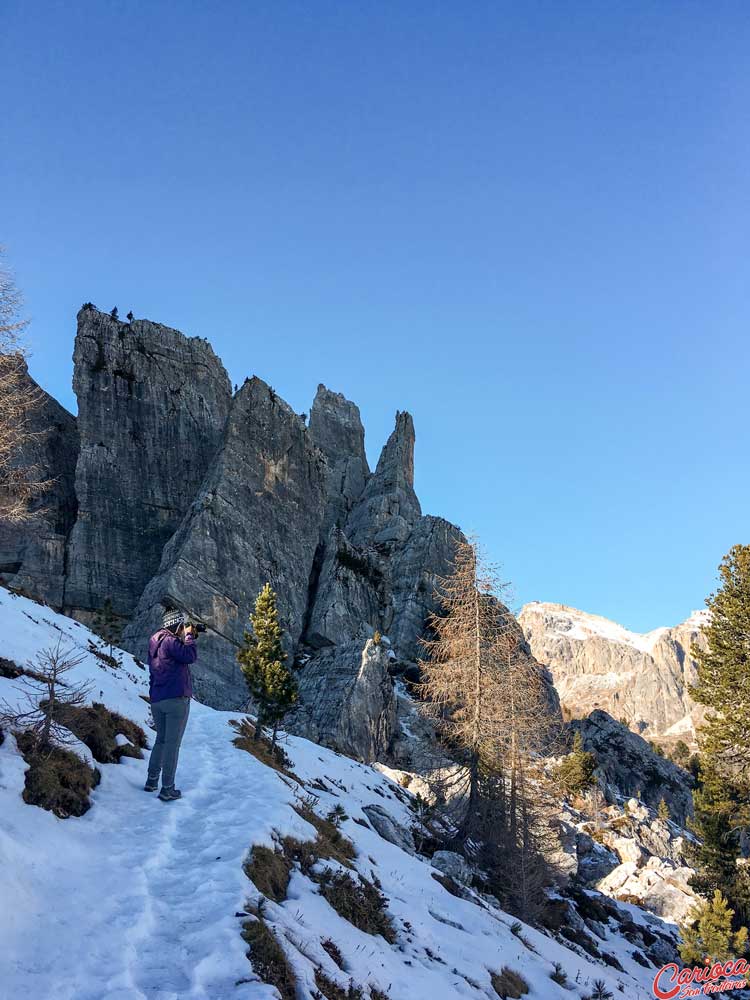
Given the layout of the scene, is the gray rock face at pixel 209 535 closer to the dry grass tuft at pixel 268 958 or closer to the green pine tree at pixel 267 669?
the green pine tree at pixel 267 669

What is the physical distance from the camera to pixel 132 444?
66.6 metres

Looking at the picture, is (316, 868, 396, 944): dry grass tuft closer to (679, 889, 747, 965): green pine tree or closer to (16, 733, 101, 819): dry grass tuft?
(16, 733, 101, 819): dry grass tuft

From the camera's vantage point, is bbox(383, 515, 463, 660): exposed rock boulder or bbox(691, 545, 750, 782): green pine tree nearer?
bbox(691, 545, 750, 782): green pine tree

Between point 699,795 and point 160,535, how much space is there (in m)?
54.6

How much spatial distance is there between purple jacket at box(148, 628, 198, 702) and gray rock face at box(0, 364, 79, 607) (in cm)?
4908

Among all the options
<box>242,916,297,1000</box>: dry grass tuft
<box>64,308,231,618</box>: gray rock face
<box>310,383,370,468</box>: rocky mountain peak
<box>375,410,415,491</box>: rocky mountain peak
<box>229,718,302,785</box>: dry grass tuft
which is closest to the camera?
<box>242,916,297,1000</box>: dry grass tuft

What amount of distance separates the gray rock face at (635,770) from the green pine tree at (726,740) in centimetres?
3465

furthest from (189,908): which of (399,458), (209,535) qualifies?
(399,458)

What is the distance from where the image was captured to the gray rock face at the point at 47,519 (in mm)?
57469

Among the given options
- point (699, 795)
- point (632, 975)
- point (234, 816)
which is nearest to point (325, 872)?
point (234, 816)

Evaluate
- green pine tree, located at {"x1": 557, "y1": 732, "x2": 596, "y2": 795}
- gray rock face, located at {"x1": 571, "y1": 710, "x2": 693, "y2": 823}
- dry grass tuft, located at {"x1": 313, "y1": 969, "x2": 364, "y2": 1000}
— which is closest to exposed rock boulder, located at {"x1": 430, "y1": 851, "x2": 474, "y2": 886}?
dry grass tuft, located at {"x1": 313, "y1": 969, "x2": 364, "y2": 1000}

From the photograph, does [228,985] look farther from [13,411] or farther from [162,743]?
[13,411]

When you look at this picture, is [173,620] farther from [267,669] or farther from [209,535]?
[209,535]

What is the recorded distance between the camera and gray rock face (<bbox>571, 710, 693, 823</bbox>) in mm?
66188
